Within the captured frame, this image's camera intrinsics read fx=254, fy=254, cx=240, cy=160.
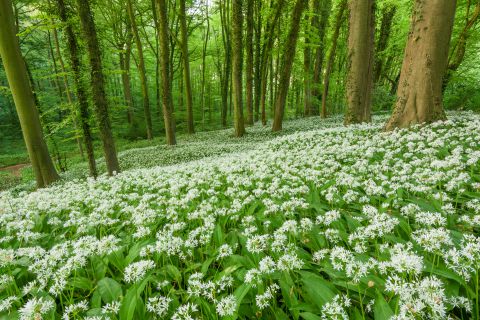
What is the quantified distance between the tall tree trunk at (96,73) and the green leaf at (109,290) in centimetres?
624

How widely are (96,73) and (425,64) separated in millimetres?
9768

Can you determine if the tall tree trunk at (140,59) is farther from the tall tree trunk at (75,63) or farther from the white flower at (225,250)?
the white flower at (225,250)

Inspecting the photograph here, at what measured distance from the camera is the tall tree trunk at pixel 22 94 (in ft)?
25.7

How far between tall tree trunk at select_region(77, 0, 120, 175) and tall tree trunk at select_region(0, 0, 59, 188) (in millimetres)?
2107

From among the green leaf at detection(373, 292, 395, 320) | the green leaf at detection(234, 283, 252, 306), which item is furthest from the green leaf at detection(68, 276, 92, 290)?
the green leaf at detection(373, 292, 395, 320)

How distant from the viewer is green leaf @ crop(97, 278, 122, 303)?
7.81 feet

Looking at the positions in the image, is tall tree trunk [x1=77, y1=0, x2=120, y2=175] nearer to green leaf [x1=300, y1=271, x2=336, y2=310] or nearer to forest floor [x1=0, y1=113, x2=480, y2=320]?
forest floor [x1=0, y1=113, x2=480, y2=320]

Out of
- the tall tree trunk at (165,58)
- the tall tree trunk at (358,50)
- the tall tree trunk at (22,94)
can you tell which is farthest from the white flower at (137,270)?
the tall tree trunk at (165,58)

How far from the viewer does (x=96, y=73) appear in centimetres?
816

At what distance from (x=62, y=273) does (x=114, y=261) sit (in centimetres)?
67

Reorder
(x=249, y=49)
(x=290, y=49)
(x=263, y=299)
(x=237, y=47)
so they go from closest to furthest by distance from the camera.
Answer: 1. (x=263, y=299)
2. (x=290, y=49)
3. (x=237, y=47)
4. (x=249, y=49)

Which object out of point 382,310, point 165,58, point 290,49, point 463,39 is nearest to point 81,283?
point 382,310

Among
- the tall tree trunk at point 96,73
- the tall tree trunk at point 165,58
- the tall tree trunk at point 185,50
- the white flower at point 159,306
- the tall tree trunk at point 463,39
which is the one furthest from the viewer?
the tall tree trunk at point 185,50

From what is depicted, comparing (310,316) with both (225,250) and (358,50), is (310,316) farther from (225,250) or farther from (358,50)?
(358,50)
